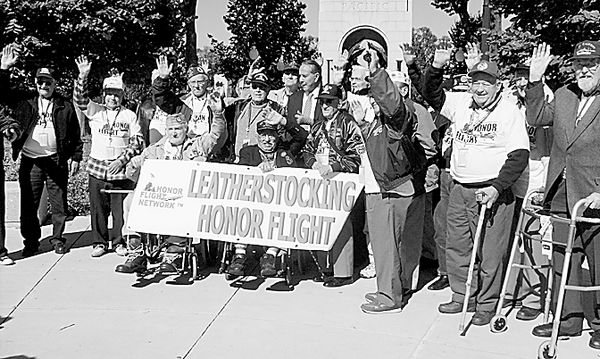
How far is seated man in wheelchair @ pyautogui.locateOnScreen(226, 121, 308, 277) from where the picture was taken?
272 inches

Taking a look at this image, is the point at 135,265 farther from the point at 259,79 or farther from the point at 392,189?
the point at 392,189

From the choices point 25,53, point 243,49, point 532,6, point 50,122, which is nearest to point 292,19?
point 243,49

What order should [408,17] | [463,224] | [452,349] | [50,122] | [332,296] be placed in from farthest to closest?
[408,17] → [50,122] → [332,296] → [463,224] → [452,349]

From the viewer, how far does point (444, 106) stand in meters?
6.73

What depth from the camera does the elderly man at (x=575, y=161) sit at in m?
5.21

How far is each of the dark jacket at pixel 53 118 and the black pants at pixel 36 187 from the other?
134 millimetres

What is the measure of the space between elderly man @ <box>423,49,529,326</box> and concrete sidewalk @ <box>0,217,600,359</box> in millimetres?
380

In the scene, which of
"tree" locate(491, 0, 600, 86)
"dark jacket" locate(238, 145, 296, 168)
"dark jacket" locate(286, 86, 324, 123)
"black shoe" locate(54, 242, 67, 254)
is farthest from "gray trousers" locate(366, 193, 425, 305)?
"tree" locate(491, 0, 600, 86)

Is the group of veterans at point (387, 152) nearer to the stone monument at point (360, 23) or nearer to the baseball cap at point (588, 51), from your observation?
the baseball cap at point (588, 51)

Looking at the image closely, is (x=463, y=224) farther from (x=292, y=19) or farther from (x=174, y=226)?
(x=292, y=19)

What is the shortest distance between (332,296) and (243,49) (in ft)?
80.4

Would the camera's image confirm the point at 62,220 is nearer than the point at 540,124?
No

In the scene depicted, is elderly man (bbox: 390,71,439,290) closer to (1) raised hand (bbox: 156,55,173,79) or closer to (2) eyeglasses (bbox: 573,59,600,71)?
(2) eyeglasses (bbox: 573,59,600,71)

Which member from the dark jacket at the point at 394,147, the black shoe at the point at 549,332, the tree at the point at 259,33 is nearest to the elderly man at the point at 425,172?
the dark jacket at the point at 394,147
